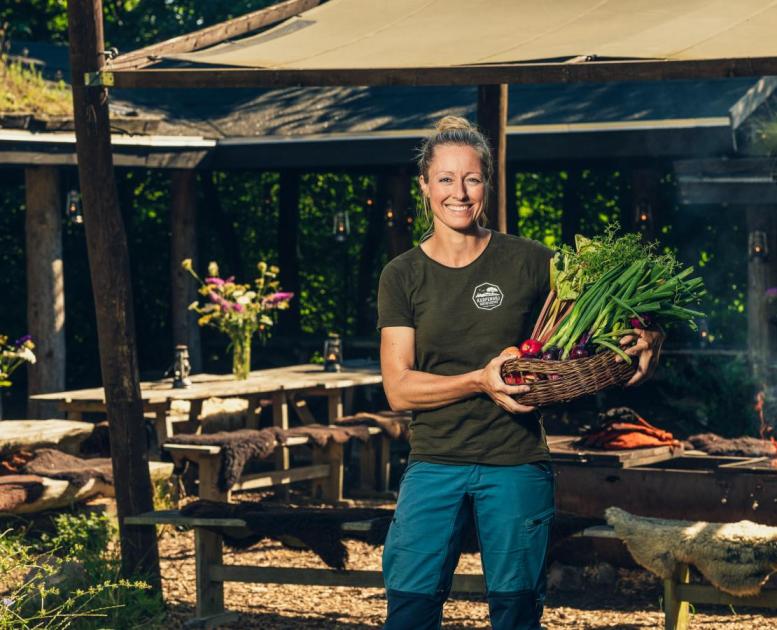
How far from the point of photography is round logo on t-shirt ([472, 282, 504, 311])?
3.86 metres

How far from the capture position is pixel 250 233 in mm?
17469

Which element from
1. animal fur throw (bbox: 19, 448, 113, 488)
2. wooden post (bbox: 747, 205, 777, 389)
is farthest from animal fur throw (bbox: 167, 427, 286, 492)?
wooden post (bbox: 747, 205, 777, 389)

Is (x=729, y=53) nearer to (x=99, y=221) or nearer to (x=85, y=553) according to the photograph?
(x=99, y=221)

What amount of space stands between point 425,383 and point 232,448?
5151 mm

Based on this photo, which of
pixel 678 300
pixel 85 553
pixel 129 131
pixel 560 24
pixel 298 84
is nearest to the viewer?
pixel 678 300

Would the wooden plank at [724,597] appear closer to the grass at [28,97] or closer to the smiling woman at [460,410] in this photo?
the smiling woman at [460,410]

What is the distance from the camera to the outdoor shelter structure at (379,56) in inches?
219

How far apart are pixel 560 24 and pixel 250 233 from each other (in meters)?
11.3

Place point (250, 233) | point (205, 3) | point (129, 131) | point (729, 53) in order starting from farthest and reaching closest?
point (205, 3), point (250, 233), point (129, 131), point (729, 53)

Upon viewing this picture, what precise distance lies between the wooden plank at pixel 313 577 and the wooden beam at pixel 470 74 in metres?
2.03

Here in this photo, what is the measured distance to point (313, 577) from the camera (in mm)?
6254

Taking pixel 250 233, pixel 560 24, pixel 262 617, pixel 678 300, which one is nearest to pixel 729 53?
pixel 560 24

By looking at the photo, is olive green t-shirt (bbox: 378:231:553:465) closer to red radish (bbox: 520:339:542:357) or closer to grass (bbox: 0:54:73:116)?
red radish (bbox: 520:339:542:357)

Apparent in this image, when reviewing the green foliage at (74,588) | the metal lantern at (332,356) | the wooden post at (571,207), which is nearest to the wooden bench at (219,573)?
the green foliage at (74,588)
